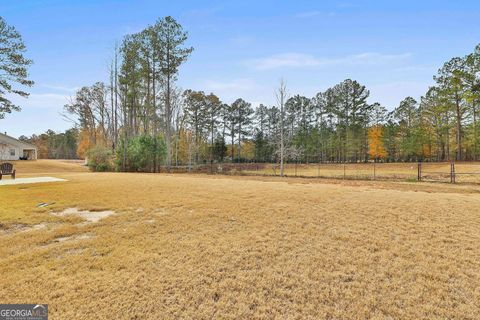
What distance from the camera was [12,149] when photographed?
36406mm

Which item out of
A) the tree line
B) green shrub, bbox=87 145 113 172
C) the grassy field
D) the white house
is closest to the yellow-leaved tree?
the tree line

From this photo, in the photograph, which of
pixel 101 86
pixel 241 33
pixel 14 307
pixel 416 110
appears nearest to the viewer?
pixel 14 307

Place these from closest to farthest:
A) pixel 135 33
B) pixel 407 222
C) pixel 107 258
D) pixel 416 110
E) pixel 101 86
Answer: pixel 107 258
pixel 407 222
pixel 135 33
pixel 101 86
pixel 416 110

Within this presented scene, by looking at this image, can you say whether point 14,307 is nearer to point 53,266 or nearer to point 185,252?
point 53,266

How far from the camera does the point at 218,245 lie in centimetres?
405

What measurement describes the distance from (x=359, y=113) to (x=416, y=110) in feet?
→ 30.0

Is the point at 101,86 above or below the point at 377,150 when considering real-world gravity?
above

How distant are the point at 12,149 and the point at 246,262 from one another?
159ft

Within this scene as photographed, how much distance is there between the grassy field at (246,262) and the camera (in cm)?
256

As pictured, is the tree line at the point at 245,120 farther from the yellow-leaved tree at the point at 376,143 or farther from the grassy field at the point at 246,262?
the grassy field at the point at 246,262

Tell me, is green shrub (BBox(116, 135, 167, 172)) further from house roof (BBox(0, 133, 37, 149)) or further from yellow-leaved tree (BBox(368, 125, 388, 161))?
yellow-leaved tree (BBox(368, 125, 388, 161))

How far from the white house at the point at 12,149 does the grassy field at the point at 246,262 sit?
3998 cm

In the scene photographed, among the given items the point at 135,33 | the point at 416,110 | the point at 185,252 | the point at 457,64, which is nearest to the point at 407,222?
the point at 185,252

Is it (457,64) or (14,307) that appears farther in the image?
(457,64)
